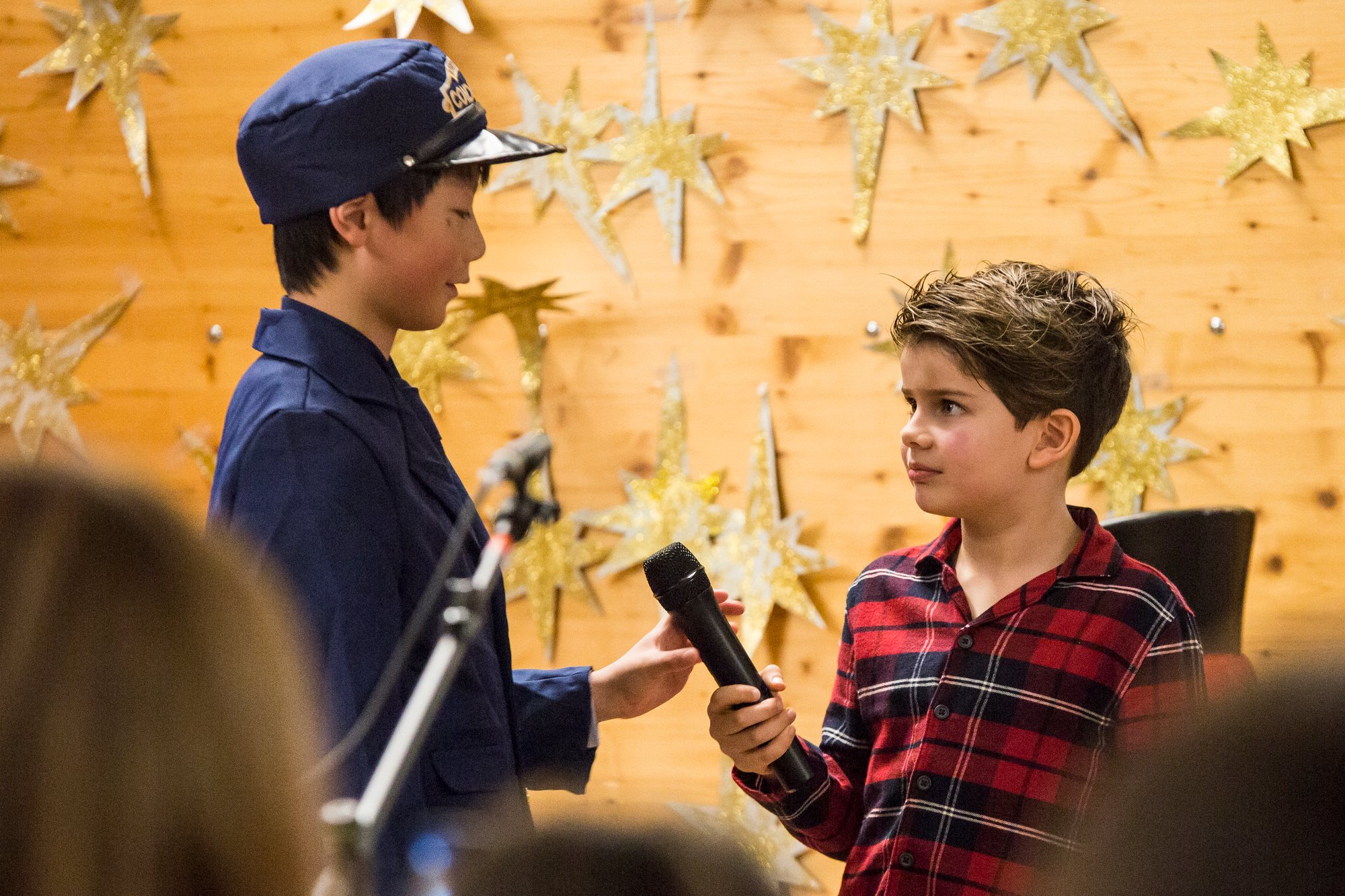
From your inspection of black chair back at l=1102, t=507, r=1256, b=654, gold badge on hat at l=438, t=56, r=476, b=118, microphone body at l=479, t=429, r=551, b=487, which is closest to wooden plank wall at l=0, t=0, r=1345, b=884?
black chair back at l=1102, t=507, r=1256, b=654

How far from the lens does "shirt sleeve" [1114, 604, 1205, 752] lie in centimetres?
117

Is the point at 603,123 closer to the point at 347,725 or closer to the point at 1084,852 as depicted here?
the point at 347,725

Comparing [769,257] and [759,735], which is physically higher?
[769,257]

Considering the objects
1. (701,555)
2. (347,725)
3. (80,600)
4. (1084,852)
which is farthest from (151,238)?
(1084,852)

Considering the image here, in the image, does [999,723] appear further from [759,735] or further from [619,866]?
[619,866]

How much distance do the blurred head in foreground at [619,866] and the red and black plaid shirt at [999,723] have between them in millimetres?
855

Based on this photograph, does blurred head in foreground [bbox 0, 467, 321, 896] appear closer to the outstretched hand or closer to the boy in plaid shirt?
the boy in plaid shirt

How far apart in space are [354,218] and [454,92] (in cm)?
18

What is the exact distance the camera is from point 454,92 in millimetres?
1321

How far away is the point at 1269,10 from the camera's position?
2.12 meters

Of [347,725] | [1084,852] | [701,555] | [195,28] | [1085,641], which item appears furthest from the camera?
[195,28]

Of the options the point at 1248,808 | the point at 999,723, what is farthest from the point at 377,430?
the point at 1248,808

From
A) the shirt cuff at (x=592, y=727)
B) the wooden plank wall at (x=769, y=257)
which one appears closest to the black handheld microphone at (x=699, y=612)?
the shirt cuff at (x=592, y=727)

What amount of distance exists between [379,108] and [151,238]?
153cm
